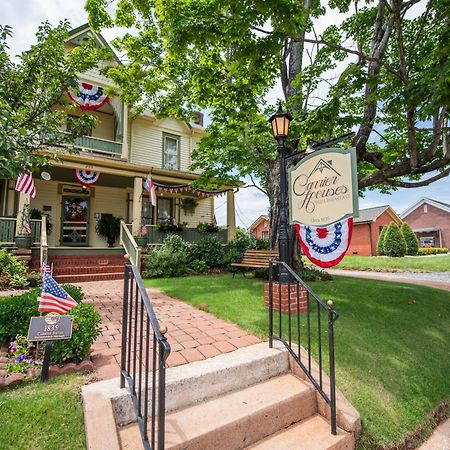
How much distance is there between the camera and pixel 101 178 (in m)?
11.8

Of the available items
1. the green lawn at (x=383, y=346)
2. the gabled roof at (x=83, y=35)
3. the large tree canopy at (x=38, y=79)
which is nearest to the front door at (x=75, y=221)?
the gabled roof at (x=83, y=35)

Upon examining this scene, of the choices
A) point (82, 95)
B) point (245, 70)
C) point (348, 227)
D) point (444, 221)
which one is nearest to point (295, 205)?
point (348, 227)

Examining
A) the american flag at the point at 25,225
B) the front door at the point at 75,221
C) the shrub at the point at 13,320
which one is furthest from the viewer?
the front door at the point at 75,221

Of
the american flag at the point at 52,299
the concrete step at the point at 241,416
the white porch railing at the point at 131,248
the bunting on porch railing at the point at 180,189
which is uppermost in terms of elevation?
the bunting on porch railing at the point at 180,189

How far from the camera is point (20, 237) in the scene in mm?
8430

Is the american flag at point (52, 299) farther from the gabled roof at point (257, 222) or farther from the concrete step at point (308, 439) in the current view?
the gabled roof at point (257, 222)

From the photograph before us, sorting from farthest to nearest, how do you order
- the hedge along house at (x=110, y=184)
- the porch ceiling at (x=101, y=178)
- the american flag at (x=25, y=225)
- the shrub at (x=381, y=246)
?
the shrub at (x=381, y=246)
the porch ceiling at (x=101, y=178)
the hedge along house at (x=110, y=184)
the american flag at (x=25, y=225)

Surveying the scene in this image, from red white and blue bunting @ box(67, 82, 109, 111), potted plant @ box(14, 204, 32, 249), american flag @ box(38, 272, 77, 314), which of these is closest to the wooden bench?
american flag @ box(38, 272, 77, 314)

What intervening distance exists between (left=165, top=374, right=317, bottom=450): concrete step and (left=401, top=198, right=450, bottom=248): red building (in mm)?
38127

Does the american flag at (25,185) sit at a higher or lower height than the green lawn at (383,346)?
higher

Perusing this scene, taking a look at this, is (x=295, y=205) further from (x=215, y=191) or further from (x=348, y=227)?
(x=215, y=191)

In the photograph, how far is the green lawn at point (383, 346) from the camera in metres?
2.60

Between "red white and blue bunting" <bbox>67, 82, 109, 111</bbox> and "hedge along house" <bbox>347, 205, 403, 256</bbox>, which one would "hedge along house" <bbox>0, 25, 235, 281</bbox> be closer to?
"red white and blue bunting" <bbox>67, 82, 109, 111</bbox>

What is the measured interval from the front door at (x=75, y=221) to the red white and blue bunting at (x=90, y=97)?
3966 millimetres
